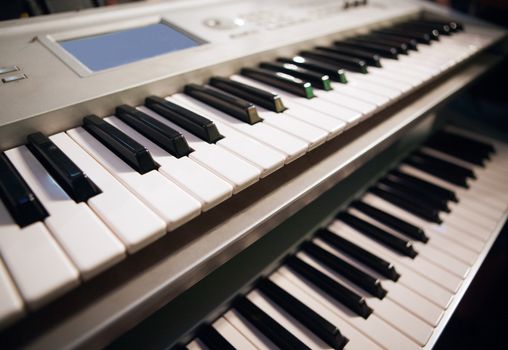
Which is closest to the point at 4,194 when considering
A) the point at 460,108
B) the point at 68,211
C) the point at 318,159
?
the point at 68,211

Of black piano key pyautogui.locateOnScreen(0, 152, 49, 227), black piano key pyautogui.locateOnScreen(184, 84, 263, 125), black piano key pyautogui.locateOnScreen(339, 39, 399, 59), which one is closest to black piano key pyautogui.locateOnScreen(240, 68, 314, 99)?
black piano key pyautogui.locateOnScreen(184, 84, 263, 125)

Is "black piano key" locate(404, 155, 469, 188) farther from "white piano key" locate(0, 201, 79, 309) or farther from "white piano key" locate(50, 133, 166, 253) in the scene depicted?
"white piano key" locate(0, 201, 79, 309)

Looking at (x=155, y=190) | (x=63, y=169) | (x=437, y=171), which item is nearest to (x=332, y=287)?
(x=155, y=190)

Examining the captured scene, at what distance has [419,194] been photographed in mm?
1168

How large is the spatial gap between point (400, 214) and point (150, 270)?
86cm

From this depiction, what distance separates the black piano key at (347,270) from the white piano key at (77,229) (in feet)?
1.95

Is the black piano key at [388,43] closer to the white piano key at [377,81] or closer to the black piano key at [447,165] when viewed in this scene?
the white piano key at [377,81]

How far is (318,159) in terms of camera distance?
0.72 m

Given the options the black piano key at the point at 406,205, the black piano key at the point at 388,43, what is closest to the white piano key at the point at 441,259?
Answer: the black piano key at the point at 406,205

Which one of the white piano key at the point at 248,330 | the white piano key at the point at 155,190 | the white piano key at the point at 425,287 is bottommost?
the white piano key at the point at 425,287

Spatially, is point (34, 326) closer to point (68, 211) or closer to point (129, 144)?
point (68, 211)

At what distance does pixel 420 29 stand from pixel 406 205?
0.71 metres

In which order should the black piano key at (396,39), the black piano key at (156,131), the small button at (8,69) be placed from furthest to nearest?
the black piano key at (396,39), the small button at (8,69), the black piano key at (156,131)

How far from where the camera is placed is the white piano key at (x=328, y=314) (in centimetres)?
71
